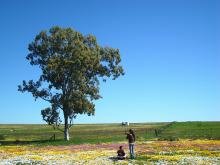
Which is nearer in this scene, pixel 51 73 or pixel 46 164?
pixel 46 164

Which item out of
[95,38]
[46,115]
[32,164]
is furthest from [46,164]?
[95,38]

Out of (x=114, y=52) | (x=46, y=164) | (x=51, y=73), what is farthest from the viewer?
(x=114, y=52)

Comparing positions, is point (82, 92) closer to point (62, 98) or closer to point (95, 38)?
point (62, 98)

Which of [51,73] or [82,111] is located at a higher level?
[51,73]

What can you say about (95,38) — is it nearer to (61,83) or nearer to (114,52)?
(114,52)

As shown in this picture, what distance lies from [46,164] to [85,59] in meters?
51.0

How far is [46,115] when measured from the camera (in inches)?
3656

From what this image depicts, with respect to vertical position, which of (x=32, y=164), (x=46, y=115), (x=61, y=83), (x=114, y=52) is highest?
(x=114, y=52)

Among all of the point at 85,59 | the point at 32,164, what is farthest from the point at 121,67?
the point at 32,164

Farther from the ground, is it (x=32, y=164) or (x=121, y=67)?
(x=121, y=67)

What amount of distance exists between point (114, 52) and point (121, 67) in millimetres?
3549

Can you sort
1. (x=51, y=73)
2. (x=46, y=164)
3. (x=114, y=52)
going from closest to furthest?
(x=46, y=164), (x=51, y=73), (x=114, y=52)

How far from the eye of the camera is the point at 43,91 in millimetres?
94250

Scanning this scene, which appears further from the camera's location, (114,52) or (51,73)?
(114,52)
